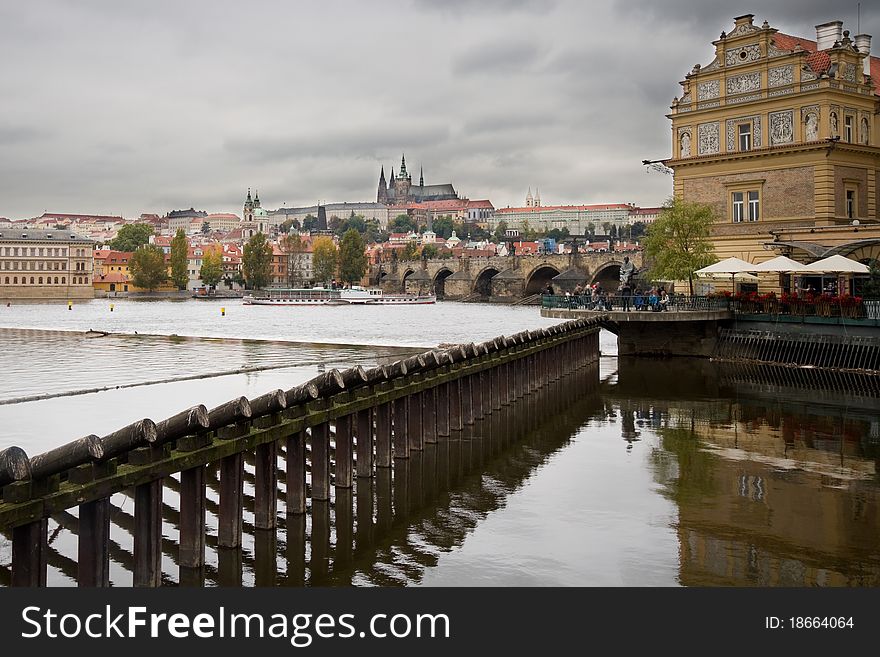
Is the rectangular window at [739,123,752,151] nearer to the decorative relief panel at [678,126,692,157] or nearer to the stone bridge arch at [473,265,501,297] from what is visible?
the decorative relief panel at [678,126,692,157]

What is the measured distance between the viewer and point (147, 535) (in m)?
10.1

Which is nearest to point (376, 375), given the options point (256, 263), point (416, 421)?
point (416, 421)

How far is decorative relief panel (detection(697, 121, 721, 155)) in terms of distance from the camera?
161 feet

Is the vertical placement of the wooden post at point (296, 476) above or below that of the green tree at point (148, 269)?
below

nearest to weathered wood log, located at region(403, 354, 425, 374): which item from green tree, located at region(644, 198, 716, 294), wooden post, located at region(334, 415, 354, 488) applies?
wooden post, located at region(334, 415, 354, 488)

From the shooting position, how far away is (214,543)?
1229cm

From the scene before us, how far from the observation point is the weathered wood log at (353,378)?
15344mm

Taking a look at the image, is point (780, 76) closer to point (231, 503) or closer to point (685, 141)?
point (685, 141)

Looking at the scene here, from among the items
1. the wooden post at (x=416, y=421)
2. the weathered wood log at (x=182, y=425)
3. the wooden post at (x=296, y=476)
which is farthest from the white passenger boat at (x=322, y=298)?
the weathered wood log at (x=182, y=425)

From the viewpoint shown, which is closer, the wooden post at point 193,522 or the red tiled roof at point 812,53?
the wooden post at point 193,522

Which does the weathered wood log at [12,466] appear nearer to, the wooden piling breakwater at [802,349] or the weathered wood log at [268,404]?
the weathered wood log at [268,404]

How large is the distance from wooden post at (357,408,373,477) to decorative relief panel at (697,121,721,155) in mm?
37743

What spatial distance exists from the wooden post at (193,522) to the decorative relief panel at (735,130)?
4222 centimetres

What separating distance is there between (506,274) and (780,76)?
120230 mm
